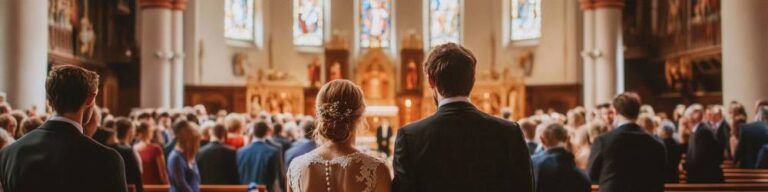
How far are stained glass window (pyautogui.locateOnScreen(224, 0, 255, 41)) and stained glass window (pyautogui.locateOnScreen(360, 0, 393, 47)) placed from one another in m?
4.47

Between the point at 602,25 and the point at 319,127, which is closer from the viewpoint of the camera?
the point at 319,127

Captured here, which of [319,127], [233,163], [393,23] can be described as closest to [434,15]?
[393,23]

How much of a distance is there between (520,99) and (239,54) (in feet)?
33.1

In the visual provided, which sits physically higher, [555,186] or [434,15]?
[434,15]

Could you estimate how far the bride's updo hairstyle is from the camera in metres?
3.80

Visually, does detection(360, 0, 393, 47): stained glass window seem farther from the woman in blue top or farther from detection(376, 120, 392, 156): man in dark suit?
the woman in blue top

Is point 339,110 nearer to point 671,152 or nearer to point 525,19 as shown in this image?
point 671,152

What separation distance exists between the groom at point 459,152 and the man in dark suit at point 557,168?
9.05ft

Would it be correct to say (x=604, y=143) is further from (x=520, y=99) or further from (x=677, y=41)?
(x=520, y=99)

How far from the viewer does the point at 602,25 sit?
2544cm

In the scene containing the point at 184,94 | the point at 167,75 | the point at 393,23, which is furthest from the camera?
the point at 393,23

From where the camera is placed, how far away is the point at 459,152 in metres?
3.67

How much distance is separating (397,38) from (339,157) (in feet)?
98.1

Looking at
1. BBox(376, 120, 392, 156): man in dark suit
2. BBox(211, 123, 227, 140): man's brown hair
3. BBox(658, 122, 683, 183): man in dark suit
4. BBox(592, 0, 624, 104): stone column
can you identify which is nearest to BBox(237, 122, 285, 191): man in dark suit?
BBox(211, 123, 227, 140): man's brown hair
